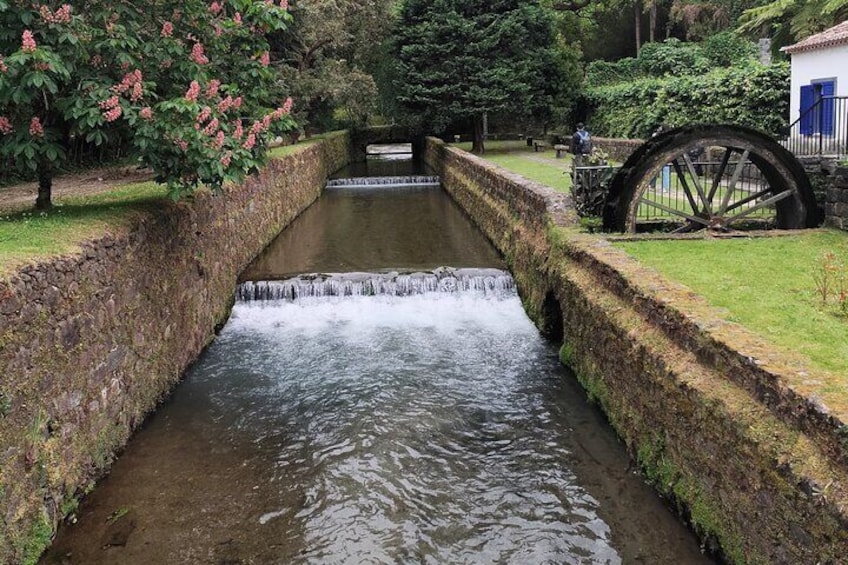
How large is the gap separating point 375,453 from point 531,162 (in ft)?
60.0

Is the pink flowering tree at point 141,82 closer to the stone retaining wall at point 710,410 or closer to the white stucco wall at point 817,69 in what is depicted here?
the stone retaining wall at point 710,410

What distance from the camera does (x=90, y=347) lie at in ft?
24.7

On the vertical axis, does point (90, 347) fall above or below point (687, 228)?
below

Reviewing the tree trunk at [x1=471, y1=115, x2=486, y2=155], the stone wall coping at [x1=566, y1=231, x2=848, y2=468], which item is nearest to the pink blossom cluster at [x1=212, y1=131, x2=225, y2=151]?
the stone wall coping at [x1=566, y1=231, x2=848, y2=468]

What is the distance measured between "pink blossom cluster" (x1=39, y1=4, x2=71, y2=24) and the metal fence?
42.0ft

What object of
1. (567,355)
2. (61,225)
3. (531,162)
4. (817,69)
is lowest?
(567,355)

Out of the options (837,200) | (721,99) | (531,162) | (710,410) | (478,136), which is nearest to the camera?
(710,410)

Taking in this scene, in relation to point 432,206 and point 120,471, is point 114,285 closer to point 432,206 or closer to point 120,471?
point 120,471

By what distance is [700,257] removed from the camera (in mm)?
9539

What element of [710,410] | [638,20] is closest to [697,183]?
[710,410]

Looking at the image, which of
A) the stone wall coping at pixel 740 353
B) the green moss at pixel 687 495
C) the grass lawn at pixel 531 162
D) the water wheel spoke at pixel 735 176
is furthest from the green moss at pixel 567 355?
the grass lawn at pixel 531 162

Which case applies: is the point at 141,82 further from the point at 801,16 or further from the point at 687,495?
the point at 801,16

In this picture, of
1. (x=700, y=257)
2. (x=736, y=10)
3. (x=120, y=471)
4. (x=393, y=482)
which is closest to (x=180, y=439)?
(x=120, y=471)

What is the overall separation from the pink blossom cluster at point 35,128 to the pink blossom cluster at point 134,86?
919 mm
